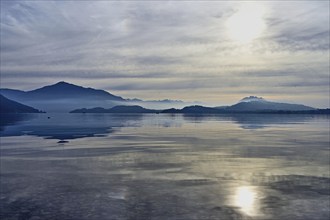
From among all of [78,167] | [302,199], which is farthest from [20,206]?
[302,199]

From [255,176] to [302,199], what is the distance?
6523 mm

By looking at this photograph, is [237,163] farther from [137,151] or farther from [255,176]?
[137,151]

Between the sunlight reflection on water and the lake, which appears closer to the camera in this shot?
the lake

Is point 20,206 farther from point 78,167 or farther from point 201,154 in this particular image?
point 201,154

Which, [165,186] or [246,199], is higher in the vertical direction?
[165,186]

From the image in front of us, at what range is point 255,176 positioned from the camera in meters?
27.3

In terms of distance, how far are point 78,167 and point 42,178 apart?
5079 mm

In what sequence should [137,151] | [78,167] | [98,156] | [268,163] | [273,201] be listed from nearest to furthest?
1. [273,201]
2. [78,167]
3. [268,163]
4. [98,156]
5. [137,151]

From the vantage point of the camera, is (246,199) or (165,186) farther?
(165,186)

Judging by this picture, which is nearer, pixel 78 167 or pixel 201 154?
pixel 78 167

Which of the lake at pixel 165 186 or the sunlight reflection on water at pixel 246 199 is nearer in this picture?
the lake at pixel 165 186

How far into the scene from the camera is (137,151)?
42.8 meters

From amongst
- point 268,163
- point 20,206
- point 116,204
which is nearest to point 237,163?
point 268,163

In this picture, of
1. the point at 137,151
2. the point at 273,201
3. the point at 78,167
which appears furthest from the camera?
the point at 137,151
